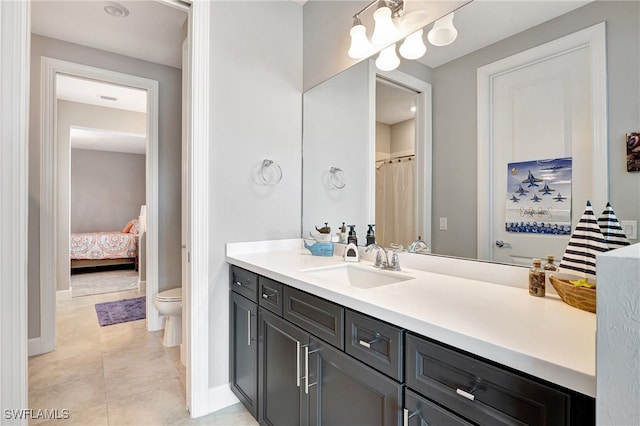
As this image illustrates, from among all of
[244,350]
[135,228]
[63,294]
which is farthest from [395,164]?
[135,228]

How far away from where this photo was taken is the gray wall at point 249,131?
1892 millimetres

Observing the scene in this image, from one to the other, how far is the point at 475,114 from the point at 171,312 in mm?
2648

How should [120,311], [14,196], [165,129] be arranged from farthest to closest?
[120,311]
[165,129]
[14,196]

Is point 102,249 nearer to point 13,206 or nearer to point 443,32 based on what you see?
point 13,206

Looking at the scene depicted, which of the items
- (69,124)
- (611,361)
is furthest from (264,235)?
(69,124)

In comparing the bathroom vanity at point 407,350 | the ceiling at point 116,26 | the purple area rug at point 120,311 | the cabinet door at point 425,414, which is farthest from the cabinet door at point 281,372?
the purple area rug at point 120,311

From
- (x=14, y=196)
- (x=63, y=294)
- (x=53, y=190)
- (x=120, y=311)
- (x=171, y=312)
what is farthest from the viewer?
(x=63, y=294)

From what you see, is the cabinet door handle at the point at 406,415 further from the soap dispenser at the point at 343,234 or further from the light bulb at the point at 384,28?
the light bulb at the point at 384,28

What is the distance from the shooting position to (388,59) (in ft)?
Answer: 5.67

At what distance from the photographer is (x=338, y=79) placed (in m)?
2.08

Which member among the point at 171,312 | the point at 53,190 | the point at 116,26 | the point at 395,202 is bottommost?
the point at 171,312

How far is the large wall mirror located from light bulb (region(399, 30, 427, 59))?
1.6 inches

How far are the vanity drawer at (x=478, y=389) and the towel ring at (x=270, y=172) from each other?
1.50m

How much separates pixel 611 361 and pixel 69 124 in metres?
5.61
